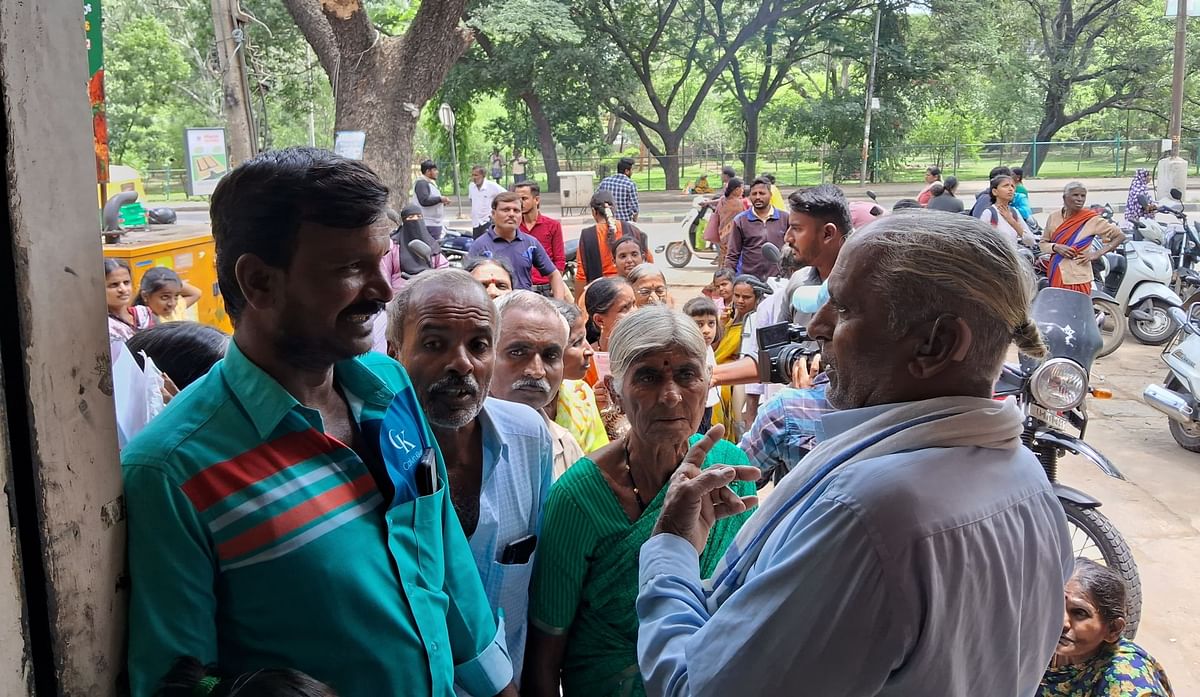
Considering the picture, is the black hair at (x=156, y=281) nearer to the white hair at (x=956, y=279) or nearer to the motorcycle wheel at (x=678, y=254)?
the white hair at (x=956, y=279)

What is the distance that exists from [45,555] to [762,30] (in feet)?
93.8

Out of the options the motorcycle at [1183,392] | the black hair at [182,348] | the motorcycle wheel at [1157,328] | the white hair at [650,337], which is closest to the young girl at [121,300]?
the black hair at [182,348]

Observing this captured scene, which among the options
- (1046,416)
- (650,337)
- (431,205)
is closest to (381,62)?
(431,205)

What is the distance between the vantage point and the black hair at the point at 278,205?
1.40 m

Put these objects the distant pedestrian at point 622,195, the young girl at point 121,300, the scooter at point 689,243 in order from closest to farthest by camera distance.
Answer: the young girl at point 121,300, the distant pedestrian at point 622,195, the scooter at point 689,243

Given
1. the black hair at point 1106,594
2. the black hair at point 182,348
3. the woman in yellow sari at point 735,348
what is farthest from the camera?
the woman in yellow sari at point 735,348

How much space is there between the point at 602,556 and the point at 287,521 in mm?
886

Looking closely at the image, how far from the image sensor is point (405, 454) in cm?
155

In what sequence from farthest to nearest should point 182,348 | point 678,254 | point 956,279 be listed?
Answer: point 678,254
point 182,348
point 956,279

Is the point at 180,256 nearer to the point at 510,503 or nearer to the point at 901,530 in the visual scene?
the point at 510,503

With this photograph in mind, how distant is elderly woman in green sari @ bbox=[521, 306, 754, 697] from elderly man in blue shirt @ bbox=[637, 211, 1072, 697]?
18.3 inches

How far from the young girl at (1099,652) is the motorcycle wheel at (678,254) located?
12444 millimetres

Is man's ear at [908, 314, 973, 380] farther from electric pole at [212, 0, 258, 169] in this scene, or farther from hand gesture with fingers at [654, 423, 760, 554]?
electric pole at [212, 0, 258, 169]

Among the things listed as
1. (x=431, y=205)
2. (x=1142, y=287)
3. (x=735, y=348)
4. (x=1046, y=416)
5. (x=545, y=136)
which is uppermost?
(x=545, y=136)
